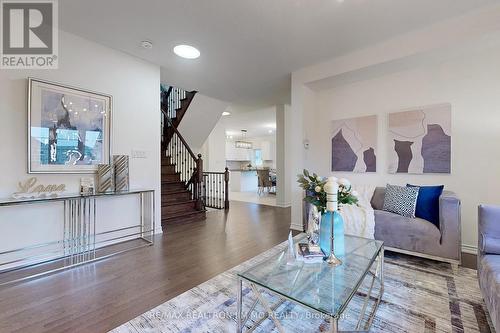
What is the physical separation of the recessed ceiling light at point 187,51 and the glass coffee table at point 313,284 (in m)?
2.75

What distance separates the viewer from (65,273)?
2.24 meters

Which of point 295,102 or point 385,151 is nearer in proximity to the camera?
point 385,151

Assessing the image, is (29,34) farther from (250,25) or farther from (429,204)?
(429,204)

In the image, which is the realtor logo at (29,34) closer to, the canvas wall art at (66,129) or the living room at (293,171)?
the living room at (293,171)

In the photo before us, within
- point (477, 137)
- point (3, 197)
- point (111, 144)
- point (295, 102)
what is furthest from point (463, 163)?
point (3, 197)

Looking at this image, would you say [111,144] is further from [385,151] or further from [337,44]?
[385,151]

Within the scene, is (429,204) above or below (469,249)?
above

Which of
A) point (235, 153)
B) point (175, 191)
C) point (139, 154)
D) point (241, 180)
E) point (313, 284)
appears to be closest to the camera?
point (313, 284)

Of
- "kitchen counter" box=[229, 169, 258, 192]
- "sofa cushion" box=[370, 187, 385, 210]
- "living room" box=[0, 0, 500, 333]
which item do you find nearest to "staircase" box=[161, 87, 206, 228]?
"living room" box=[0, 0, 500, 333]

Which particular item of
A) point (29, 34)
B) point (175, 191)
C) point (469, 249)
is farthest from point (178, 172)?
point (469, 249)

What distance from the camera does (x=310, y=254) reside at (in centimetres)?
161

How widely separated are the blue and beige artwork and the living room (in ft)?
0.05

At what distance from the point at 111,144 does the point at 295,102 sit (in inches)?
111

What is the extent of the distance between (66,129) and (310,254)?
9.61 ft
